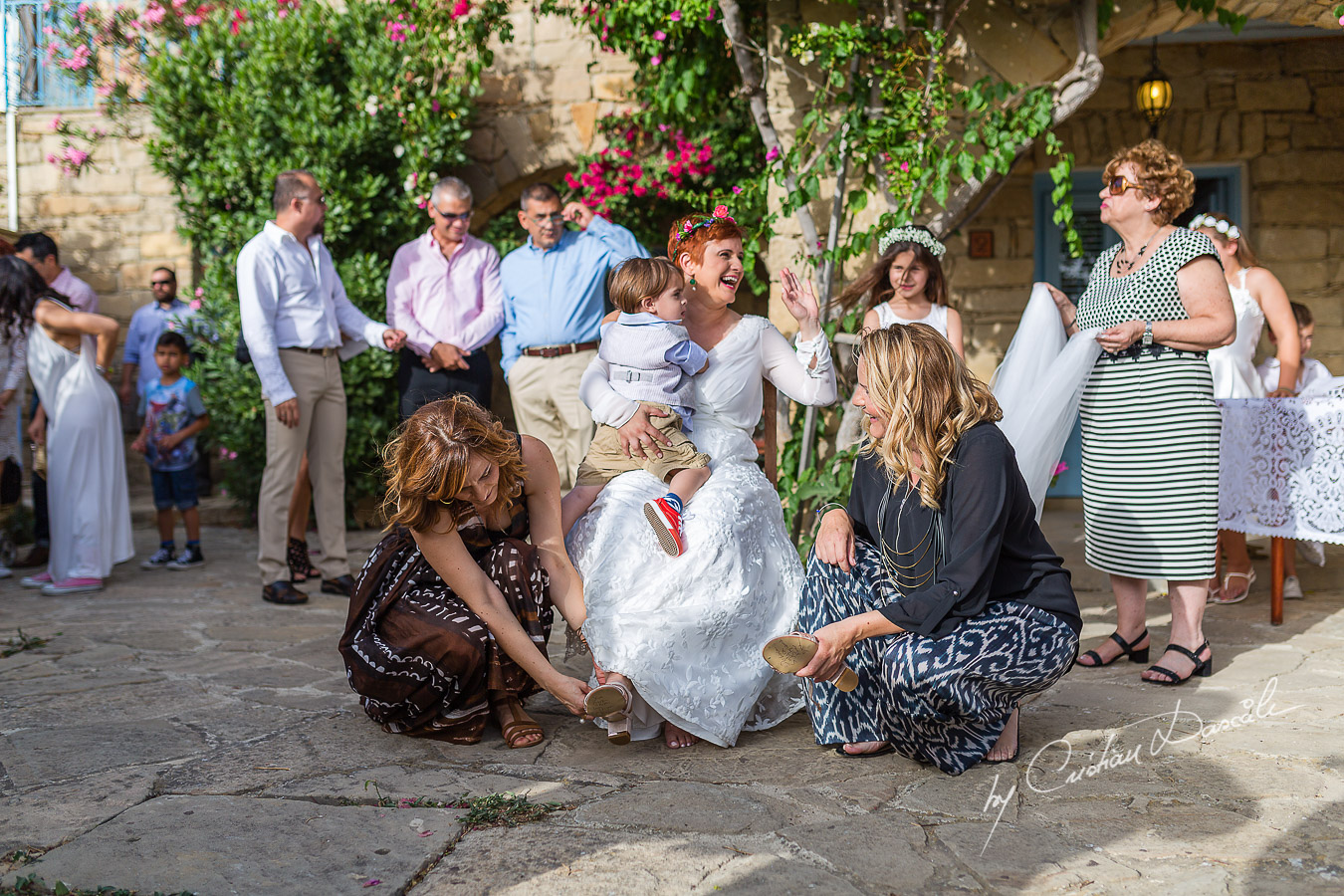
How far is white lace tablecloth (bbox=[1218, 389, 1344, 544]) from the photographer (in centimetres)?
400

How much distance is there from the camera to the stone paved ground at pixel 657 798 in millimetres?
2166

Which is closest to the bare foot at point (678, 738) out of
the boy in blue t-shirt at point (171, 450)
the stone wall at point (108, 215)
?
the boy in blue t-shirt at point (171, 450)

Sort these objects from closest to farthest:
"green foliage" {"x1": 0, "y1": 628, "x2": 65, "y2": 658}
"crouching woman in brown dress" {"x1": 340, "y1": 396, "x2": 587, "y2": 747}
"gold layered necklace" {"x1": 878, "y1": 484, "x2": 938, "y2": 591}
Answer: "gold layered necklace" {"x1": 878, "y1": 484, "x2": 938, "y2": 591}
"crouching woman in brown dress" {"x1": 340, "y1": 396, "x2": 587, "y2": 747}
"green foliage" {"x1": 0, "y1": 628, "x2": 65, "y2": 658}

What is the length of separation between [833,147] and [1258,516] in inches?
96.9

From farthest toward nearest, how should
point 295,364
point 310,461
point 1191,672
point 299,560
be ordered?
point 299,560, point 310,461, point 295,364, point 1191,672

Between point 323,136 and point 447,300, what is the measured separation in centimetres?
210

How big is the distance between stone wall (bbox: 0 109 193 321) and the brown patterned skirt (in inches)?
246

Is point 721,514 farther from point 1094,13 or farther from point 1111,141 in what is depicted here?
point 1111,141

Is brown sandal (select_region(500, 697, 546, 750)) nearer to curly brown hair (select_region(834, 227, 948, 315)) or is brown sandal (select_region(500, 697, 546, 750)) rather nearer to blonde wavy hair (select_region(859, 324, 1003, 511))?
blonde wavy hair (select_region(859, 324, 1003, 511))

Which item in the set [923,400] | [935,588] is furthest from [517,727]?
[923,400]

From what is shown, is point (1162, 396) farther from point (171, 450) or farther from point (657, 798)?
point (171, 450)

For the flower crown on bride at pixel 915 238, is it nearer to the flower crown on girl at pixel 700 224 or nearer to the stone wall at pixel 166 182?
the flower crown on girl at pixel 700 224

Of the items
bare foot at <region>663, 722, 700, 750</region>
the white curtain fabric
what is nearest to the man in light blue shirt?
bare foot at <region>663, 722, 700, 750</region>

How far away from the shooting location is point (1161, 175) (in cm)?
356
